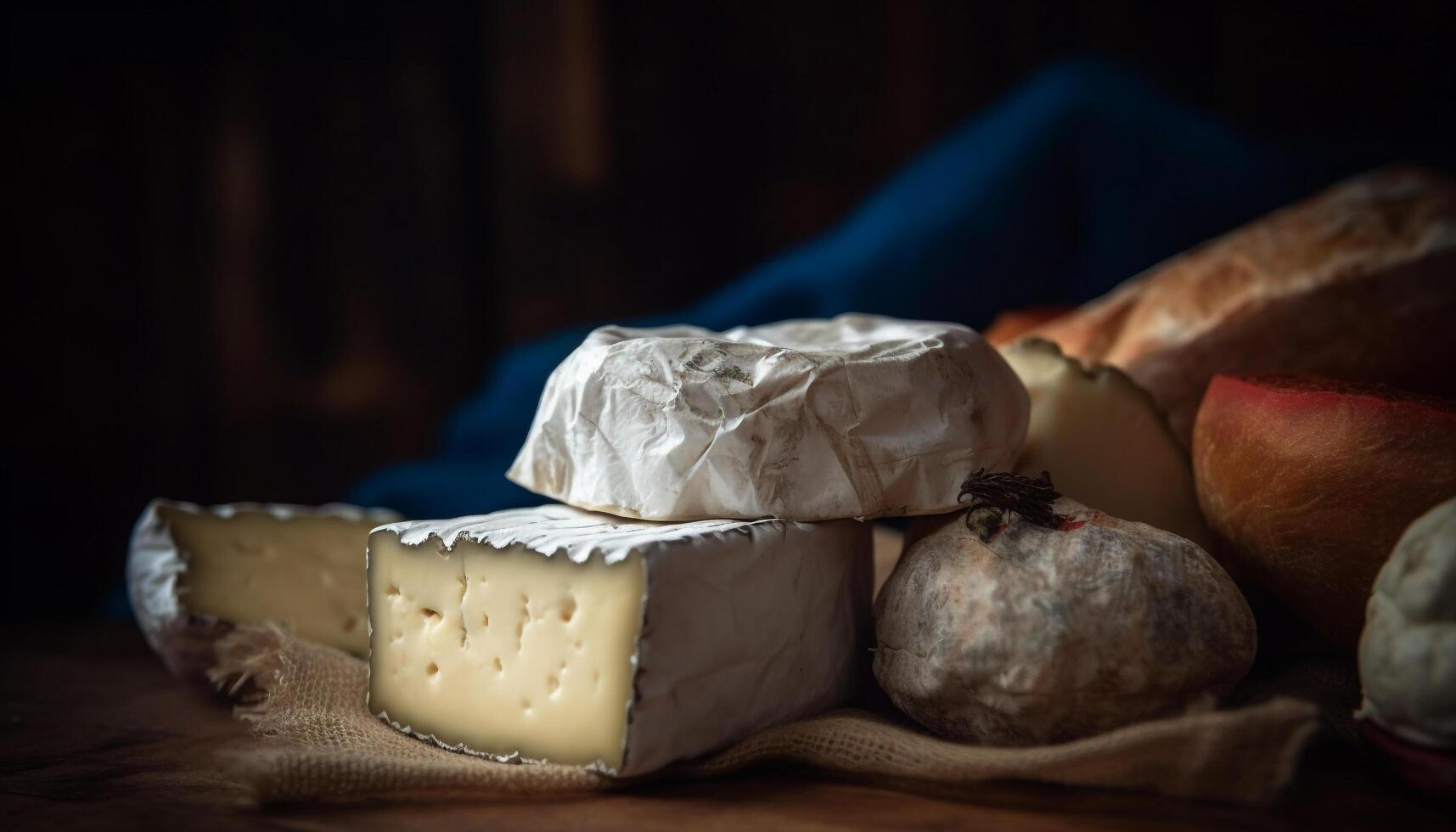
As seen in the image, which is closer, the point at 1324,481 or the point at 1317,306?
the point at 1324,481

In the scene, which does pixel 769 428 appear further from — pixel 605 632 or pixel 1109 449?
pixel 1109 449

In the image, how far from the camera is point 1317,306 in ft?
4.10

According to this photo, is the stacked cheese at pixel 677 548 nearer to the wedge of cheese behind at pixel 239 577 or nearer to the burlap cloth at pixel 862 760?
the burlap cloth at pixel 862 760

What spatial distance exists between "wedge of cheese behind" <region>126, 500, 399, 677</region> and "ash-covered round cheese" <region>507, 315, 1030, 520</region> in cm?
34

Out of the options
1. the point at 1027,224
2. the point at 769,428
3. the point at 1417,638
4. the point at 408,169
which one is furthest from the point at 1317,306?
the point at 408,169

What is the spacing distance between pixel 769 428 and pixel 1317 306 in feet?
2.51

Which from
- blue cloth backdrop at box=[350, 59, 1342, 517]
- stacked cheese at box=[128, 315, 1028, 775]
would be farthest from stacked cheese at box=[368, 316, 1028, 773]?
blue cloth backdrop at box=[350, 59, 1342, 517]

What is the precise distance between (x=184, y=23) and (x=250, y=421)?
0.68 m

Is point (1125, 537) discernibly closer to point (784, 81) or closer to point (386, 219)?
point (784, 81)

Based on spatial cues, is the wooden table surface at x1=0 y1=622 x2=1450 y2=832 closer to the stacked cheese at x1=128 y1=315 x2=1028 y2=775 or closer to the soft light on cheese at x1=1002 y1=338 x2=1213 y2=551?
the stacked cheese at x1=128 y1=315 x2=1028 y2=775

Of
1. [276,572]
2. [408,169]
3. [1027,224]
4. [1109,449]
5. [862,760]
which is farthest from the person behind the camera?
[408,169]

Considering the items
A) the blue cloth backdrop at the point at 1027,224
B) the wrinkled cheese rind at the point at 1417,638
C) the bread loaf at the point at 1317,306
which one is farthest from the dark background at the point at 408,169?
the wrinkled cheese rind at the point at 1417,638

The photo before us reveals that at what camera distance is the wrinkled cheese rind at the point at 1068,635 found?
78cm

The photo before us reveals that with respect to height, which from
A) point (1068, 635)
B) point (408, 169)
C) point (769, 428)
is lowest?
point (1068, 635)
